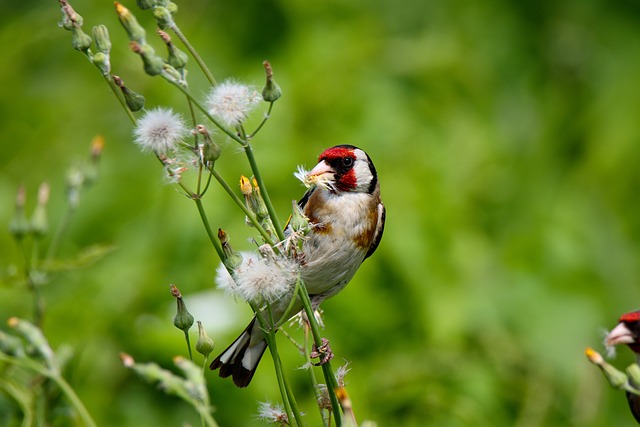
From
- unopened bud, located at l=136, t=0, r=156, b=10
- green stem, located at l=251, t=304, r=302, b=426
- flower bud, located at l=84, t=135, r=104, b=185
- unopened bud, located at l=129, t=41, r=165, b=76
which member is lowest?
green stem, located at l=251, t=304, r=302, b=426

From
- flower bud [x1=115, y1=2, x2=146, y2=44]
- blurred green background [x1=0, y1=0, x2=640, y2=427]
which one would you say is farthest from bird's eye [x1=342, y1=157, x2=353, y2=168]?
blurred green background [x1=0, y1=0, x2=640, y2=427]

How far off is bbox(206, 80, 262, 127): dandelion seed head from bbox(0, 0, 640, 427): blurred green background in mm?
1648

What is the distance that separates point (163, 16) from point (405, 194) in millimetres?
2392

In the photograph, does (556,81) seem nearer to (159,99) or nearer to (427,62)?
(427,62)

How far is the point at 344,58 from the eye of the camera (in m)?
3.91

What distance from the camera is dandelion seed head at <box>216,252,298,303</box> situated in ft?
4.18

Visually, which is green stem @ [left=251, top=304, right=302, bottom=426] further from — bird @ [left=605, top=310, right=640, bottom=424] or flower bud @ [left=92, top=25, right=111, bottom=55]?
bird @ [left=605, top=310, right=640, bottom=424]

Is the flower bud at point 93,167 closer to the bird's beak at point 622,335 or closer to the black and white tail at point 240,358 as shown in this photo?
the black and white tail at point 240,358

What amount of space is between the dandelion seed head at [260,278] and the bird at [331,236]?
318 mm

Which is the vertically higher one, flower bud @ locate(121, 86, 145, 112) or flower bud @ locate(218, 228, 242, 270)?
flower bud @ locate(121, 86, 145, 112)

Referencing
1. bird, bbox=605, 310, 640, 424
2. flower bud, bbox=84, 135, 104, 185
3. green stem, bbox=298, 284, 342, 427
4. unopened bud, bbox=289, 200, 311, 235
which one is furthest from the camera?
flower bud, bbox=84, 135, 104, 185

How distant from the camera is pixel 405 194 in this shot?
137 inches

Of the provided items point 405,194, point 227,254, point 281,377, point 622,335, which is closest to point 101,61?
point 227,254

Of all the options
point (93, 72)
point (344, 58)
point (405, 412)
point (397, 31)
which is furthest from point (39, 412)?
point (397, 31)
